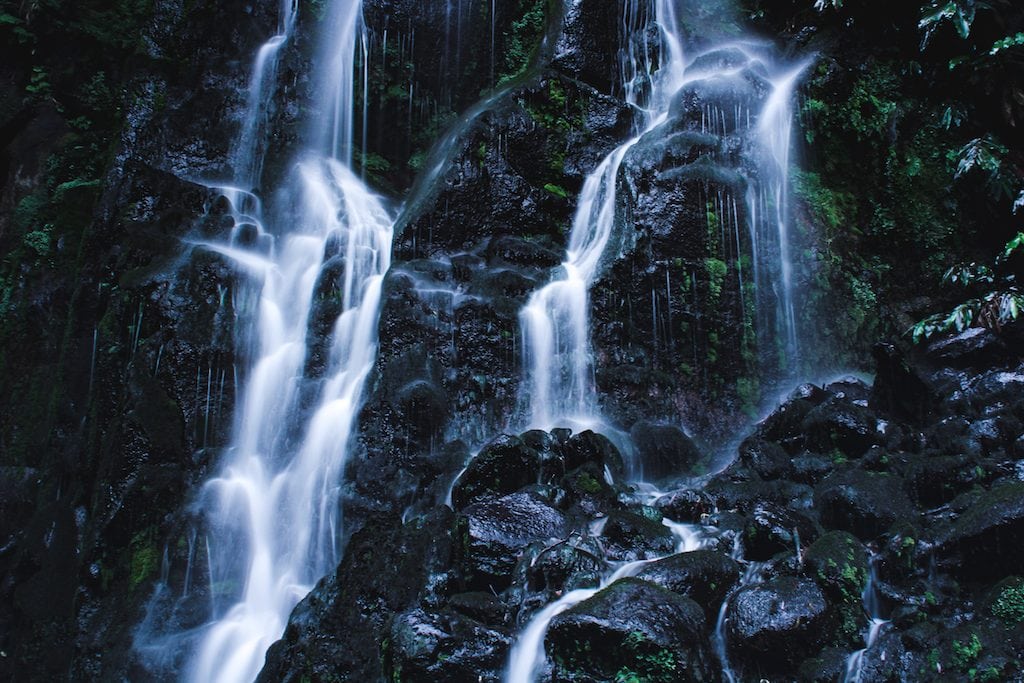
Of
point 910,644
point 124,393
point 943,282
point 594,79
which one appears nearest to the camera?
point 910,644

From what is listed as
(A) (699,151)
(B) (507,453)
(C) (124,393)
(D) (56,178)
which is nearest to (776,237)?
(A) (699,151)

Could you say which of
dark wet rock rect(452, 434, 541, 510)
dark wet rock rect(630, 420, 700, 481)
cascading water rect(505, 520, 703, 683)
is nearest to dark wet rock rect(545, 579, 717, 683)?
cascading water rect(505, 520, 703, 683)

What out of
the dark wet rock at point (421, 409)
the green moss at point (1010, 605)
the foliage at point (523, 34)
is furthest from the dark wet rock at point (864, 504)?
the foliage at point (523, 34)

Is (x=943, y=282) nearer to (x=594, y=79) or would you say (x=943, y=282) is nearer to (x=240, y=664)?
(x=594, y=79)

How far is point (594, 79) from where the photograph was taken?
1504 centimetres

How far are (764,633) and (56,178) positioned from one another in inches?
583

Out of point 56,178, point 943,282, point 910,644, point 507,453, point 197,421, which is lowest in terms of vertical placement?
point 910,644

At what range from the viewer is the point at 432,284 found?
11664 mm

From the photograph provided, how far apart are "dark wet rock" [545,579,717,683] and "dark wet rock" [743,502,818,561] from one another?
1.38 meters

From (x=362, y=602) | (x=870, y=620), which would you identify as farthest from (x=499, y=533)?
(x=870, y=620)

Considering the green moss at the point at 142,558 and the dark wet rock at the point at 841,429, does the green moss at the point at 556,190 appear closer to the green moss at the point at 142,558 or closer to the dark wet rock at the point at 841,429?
the dark wet rock at the point at 841,429

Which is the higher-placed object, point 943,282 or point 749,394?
point 943,282

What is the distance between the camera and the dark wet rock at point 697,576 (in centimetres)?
646

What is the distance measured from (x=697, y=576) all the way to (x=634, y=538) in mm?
1092
